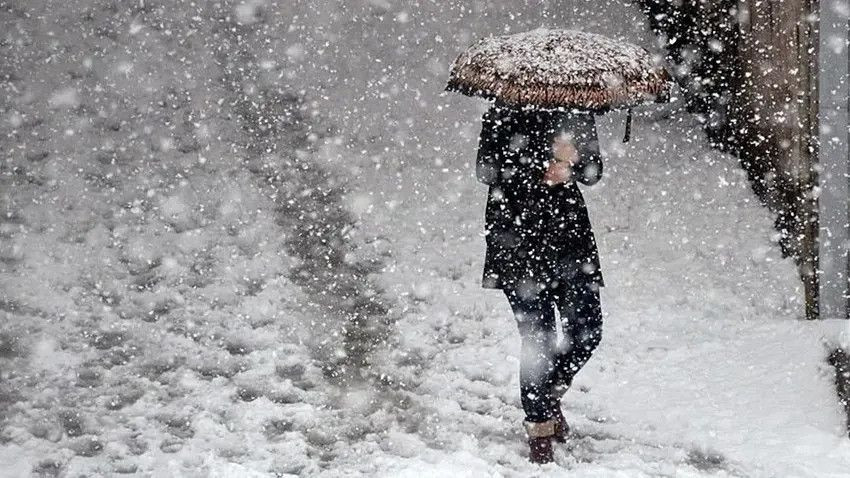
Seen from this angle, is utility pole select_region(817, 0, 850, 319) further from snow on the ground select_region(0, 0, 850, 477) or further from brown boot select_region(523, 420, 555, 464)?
brown boot select_region(523, 420, 555, 464)

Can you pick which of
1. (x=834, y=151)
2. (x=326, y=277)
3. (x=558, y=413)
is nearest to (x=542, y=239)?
(x=558, y=413)

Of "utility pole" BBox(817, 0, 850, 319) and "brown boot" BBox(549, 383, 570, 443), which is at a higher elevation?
"utility pole" BBox(817, 0, 850, 319)

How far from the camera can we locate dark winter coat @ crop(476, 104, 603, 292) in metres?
4.69

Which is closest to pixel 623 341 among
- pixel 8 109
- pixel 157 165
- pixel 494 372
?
pixel 494 372

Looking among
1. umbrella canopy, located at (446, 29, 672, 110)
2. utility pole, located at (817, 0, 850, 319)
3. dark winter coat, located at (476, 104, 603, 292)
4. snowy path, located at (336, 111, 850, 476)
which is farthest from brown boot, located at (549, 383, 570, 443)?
utility pole, located at (817, 0, 850, 319)

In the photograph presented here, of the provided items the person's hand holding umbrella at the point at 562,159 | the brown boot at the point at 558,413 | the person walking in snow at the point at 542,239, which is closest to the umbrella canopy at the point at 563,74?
the person walking in snow at the point at 542,239

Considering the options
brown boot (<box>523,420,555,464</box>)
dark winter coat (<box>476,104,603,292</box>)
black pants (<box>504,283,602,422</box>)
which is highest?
dark winter coat (<box>476,104,603,292</box>)

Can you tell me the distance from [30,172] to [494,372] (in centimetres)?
528

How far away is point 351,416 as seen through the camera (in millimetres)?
5598

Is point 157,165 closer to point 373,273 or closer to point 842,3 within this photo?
point 373,273

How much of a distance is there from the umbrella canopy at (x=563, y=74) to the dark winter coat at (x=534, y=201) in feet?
0.76

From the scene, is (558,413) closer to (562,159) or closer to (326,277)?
(562,159)

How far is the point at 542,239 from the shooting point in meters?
4.76

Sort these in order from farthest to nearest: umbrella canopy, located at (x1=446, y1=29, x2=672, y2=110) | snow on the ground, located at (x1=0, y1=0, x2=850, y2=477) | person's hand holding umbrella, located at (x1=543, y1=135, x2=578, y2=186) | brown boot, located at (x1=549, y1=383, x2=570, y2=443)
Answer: snow on the ground, located at (x1=0, y1=0, x2=850, y2=477)
brown boot, located at (x1=549, y1=383, x2=570, y2=443)
person's hand holding umbrella, located at (x1=543, y1=135, x2=578, y2=186)
umbrella canopy, located at (x1=446, y1=29, x2=672, y2=110)
